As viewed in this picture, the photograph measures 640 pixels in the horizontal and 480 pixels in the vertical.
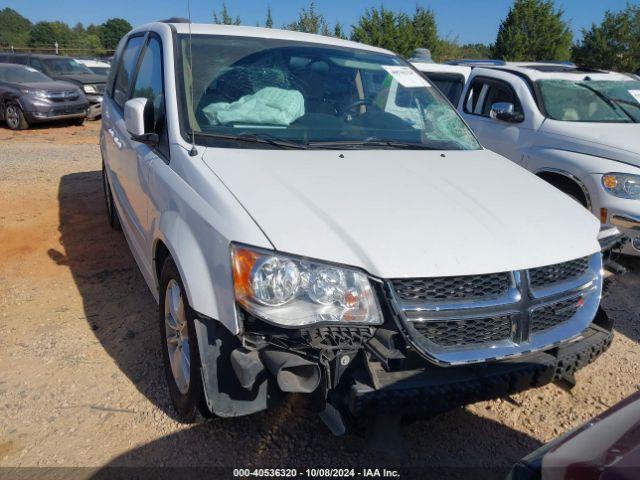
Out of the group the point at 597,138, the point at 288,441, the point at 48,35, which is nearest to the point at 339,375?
the point at 288,441

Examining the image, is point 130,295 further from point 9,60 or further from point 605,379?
point 9,60

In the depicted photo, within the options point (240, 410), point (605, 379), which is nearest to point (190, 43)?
point (240, 410)

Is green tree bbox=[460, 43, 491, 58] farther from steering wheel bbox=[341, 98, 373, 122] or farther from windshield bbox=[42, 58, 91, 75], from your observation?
steering wheel bbox=[341, 98, 373, 122]

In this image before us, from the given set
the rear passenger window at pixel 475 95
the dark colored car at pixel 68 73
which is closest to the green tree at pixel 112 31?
the dark colored car at pixel 68 73

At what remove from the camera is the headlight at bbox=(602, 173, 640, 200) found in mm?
4762

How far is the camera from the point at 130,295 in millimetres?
4242

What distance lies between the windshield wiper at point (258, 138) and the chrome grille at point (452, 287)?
1219 millimetres

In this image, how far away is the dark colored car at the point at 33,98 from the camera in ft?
43.0

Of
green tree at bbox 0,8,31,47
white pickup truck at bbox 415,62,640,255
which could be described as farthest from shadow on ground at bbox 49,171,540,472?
green tree at bbox 0,8,31,47

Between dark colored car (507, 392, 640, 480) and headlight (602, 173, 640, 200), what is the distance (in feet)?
11.5

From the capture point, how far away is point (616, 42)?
98.3 feet

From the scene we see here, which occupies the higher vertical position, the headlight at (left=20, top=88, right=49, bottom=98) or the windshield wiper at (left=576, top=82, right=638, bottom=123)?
the windshield wiper at (left=576, top=82, right=638, bottom=123)

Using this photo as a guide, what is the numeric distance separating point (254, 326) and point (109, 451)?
1056 millimetres

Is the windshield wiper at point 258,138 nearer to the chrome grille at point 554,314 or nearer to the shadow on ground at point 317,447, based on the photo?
the shadow on ground at point 317,447
